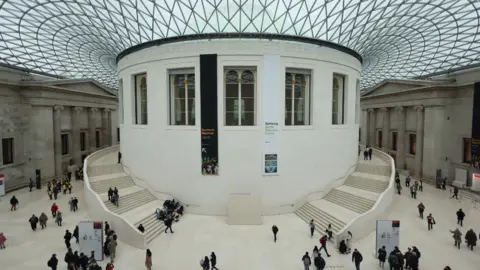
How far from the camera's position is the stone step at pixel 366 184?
21383 mm

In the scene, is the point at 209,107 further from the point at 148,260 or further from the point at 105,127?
the point at 105,127

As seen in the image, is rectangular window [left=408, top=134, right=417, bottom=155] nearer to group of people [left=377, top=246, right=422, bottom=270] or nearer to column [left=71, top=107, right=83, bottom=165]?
group of people [left=377, top=246, right=422, bottom=270]

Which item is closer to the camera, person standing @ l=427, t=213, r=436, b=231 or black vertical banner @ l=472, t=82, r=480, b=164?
person standing @ l=427, t=213, r=436, b=231

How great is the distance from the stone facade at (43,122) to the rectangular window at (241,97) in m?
22.3

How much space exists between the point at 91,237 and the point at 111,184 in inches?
379

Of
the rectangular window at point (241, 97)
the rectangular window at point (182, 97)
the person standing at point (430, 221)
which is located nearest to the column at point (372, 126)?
the person standing at point (430, 221)

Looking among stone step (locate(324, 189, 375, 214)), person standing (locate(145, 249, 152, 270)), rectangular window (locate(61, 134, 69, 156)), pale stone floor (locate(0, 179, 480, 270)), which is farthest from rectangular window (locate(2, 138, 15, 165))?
stone step (locate(324, 189, 375, 214))

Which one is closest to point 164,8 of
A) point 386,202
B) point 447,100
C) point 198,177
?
point 198,177

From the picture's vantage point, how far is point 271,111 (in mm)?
19797

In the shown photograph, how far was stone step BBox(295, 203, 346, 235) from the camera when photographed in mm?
16844

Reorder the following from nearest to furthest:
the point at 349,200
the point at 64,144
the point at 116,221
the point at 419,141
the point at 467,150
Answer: the point at 116,221
the point at 349,200
the point at 467,150
the point at 419,141
the point at 64,144

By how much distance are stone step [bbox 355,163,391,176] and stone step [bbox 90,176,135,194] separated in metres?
21.5

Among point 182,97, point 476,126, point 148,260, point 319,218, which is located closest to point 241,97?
point 182,97

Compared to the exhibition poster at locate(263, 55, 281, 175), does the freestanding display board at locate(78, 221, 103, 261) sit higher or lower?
lower
